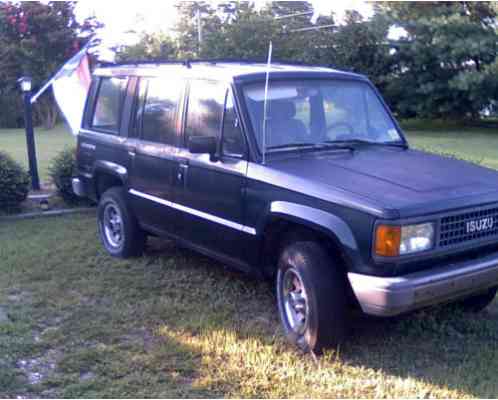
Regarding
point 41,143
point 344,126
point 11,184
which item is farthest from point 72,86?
point 41,143

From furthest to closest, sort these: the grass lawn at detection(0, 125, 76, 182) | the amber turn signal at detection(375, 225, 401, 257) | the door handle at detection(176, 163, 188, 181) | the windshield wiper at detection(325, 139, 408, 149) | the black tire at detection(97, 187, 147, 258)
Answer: the grass lawn at detection(0, 125, 76, 182) → the black tire at detection(97, 187, 147, 258) → the door handle at detection(176, 163, 188, 181) → the windshield wiper at detection(325, 139, 408, 149) → the amber turn signal at detection(375, 225, 401, 257)

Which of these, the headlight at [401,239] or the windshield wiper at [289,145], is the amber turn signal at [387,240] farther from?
the windshield wiper at [289,145]

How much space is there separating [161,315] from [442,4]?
23.4 meters

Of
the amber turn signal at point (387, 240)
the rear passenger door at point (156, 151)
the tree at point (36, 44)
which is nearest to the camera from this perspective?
the amber turn signal at point (387, 240)

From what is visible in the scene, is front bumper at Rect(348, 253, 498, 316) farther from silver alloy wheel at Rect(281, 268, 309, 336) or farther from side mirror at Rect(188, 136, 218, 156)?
side mirror at Rect(188, 136, 218, 156)

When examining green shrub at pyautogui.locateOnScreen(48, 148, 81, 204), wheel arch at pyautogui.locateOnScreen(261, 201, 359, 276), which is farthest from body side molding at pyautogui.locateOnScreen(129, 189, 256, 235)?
green shrub at pyautogui.locateOnScreen(48, 148, 81, 204)

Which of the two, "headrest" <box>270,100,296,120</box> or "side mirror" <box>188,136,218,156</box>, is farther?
"headrest" <box>270,100,296,120</box>

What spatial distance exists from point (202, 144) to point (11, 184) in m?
4.62

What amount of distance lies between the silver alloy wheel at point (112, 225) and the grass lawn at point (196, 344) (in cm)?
52

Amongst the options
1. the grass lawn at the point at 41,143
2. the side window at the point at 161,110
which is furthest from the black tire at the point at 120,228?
the grass lawn at the point at 41,143

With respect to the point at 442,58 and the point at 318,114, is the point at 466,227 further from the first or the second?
the point at 442,58

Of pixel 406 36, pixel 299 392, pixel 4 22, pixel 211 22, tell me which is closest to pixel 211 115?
pixel 299 392

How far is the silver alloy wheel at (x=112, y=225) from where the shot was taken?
677 cm

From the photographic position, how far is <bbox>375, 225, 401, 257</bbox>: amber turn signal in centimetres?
390
